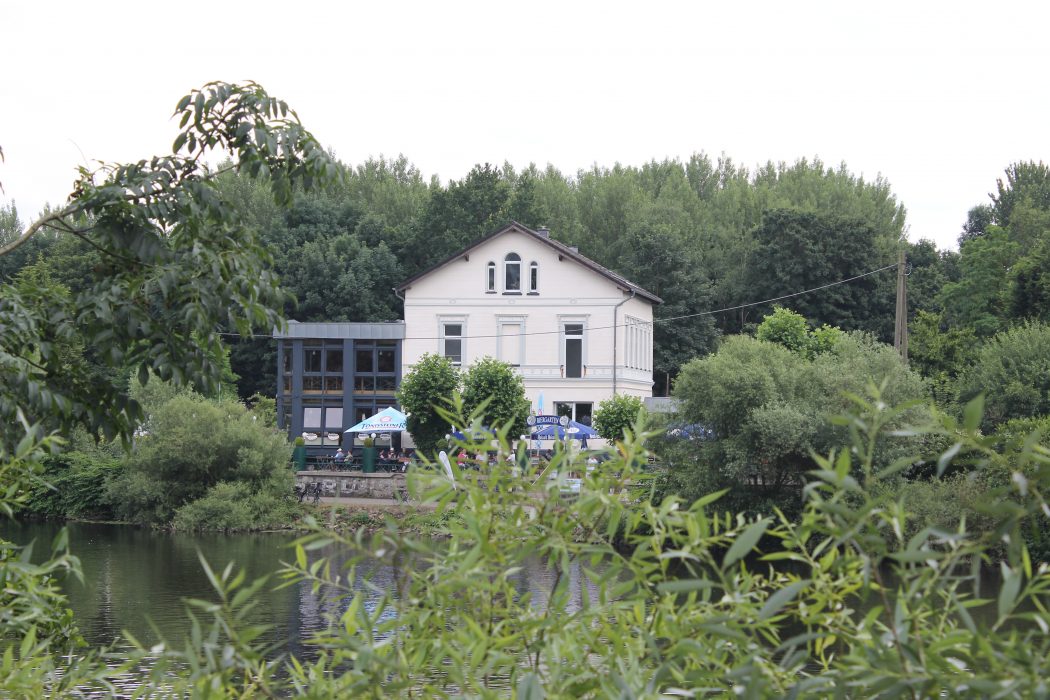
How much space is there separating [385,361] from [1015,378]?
2686 cm

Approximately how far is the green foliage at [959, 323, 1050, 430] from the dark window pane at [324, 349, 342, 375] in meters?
26.6

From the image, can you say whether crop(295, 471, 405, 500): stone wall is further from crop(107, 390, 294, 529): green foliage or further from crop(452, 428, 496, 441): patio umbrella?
crop(452, 428, 496, 441): patio umbrella

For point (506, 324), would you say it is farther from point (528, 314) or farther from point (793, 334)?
point (793, 334)

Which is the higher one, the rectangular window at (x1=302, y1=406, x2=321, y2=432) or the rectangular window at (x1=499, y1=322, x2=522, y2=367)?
the rectangular window at (x1=499, y1=322, x2=522, y2=367)

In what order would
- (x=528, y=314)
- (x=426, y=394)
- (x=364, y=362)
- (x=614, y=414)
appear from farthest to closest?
(x=364, y=362), (x=528, y=314), (x=614, y=414), (x=426, y=394)

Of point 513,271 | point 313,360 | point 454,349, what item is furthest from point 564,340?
point 313,360

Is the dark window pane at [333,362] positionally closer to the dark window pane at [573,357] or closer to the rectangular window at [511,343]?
the rectangular window at [511,343]

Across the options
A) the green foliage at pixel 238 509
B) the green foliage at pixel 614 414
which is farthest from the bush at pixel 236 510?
the green foliage at pixel 614 414

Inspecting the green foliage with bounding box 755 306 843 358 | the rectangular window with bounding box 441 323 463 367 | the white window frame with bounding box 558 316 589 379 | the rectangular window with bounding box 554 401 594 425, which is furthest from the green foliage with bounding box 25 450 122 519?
the green foliage with bounding box 755 306 843 358

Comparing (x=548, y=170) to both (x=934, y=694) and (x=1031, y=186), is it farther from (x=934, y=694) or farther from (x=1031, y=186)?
(x=934, y=694)

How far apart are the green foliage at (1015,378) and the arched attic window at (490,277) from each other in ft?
70.9

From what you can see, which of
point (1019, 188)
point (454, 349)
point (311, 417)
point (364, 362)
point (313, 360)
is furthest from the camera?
point (1019, 188)

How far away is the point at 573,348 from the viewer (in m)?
47.6

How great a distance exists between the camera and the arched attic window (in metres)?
47.6
